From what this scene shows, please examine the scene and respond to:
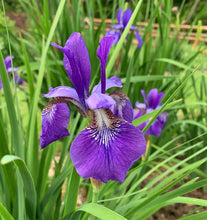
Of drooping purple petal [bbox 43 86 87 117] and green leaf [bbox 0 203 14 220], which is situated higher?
drooping purple petal [bbox 43 86 87 117]

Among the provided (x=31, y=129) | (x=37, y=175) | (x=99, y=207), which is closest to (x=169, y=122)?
(x=37, y=175)

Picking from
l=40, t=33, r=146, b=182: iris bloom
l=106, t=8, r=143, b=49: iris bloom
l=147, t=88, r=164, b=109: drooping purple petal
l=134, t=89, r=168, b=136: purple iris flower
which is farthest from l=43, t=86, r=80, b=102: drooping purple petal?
l=106, t=8, r=143, b=49: iris bloom

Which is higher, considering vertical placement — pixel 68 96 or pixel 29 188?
pixel 68 96

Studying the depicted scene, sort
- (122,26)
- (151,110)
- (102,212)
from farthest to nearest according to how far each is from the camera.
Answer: (122,26)
(151,110)
(102,212)

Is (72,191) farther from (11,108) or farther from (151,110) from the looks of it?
(151,110)

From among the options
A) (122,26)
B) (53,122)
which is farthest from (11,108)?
(122,26)

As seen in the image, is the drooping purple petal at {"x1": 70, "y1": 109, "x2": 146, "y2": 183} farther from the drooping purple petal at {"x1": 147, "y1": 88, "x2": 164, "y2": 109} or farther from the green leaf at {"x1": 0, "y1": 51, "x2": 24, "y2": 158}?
the drooping purple petal at {"x1": 147, "y1": 88, "x2": 164, "y2": 109}

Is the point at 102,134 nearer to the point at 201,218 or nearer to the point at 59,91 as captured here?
the point at 59,91
